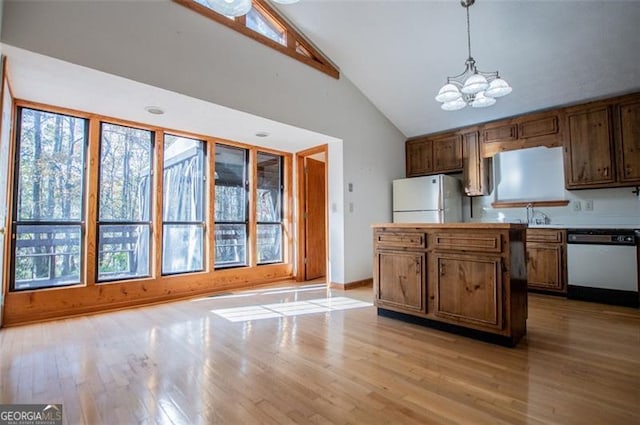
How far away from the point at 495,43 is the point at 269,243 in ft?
13.8

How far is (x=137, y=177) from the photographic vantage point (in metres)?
3.91

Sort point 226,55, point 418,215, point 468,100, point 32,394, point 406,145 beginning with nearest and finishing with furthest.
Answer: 1. point 32,394
2. point 468,100
3. point 226,55
4. point 418,215
5. point 406,145

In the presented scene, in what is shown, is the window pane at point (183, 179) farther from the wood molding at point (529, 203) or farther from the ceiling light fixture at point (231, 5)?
the wood molding at point (529, 203)

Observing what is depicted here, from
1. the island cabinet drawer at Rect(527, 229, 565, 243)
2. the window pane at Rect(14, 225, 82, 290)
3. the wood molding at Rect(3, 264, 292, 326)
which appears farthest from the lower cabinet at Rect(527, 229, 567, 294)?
the window pane at Rect(14, 225, 82, 290)

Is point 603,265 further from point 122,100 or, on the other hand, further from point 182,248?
point 122,100

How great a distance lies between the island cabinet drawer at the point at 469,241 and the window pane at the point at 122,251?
347 centimetres

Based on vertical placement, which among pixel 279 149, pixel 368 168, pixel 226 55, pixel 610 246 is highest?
pixel 226 55

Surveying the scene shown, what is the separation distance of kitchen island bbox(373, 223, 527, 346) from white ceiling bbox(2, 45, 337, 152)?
7.30 ft

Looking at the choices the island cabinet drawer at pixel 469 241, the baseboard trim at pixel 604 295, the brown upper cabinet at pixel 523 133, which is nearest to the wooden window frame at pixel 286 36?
the brown upper cabinet at pixel 523 133

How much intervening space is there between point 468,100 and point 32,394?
3983mm

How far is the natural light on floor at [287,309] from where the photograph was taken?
329 centimetres

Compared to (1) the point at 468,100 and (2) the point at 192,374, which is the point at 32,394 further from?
(1) the point at 468,100

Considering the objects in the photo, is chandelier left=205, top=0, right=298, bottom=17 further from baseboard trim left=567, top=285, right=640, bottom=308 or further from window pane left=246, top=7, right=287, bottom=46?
baseboard trim left=567, top=285, right=640, bottom=308

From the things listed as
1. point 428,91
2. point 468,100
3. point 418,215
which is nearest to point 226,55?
point 468,100
